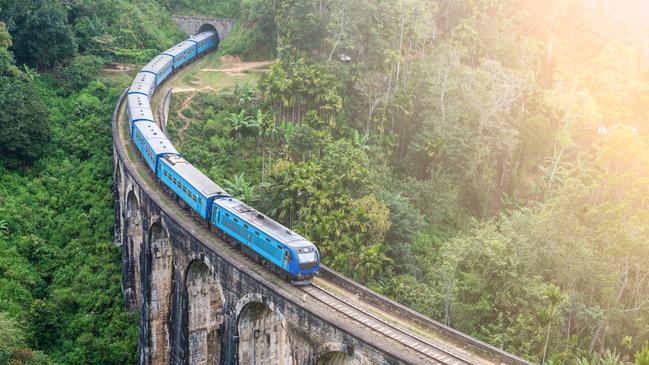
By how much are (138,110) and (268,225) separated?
21.9 meters

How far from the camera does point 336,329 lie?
886 inches

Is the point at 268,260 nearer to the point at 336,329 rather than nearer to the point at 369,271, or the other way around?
the point at 336,329

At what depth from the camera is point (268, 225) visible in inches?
1104

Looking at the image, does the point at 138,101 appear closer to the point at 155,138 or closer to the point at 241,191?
the point at 155,138

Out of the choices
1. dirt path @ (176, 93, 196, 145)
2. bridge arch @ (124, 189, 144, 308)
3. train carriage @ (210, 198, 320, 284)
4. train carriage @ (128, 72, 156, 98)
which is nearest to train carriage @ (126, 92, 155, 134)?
train carriage @ (128, 72, 156, 98)

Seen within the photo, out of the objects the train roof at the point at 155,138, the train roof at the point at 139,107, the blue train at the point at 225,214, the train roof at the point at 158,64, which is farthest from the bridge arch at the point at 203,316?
the train roof at the point at 158,64

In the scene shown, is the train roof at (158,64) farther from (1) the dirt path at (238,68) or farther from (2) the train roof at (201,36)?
(2) the train roof at (201,36)

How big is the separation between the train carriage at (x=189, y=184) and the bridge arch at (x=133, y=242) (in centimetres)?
313

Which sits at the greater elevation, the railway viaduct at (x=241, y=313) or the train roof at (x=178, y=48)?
the train roof at (x=178, y=48)

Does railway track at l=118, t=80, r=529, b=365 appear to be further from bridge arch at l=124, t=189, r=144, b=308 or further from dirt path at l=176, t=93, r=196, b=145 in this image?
dirt path at l=176, t=93, r=196, b=145

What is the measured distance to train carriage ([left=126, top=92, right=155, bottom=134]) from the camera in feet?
143

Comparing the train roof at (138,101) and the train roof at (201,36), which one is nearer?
the train roof at (138,101)

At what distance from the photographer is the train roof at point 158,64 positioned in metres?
56.3

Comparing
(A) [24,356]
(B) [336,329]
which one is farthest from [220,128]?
(B) [336,329]
